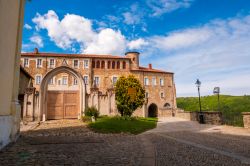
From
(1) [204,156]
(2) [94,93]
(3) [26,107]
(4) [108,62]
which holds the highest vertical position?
(4) [108,62]

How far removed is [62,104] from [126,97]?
6.93 metres

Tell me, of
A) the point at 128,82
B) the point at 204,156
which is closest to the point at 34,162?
the point at 204,156

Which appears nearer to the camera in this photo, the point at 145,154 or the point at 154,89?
the point at 145,154

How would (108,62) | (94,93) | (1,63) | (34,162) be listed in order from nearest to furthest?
(34,162)
(1,63)
(94,93)
(108,62)

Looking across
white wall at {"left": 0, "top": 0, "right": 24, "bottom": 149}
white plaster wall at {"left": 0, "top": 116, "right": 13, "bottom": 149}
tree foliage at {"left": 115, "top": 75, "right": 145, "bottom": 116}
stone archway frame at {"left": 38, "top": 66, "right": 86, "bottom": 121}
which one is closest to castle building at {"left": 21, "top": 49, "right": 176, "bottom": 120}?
tree foliage at {"left": 115, "top": 75, "right": 145, "bottom": 116}

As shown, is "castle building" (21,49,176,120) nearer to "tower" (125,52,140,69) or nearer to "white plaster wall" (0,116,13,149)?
"tower" (125,52,140,69)

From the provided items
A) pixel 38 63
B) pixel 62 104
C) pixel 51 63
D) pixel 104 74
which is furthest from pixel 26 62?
pixel 62 104

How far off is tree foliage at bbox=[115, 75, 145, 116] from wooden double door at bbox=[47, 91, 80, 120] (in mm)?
4553

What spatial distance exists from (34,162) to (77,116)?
1710cm

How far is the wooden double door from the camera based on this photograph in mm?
21281

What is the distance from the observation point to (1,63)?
264 inches

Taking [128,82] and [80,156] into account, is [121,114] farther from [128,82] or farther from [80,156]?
[80,156]

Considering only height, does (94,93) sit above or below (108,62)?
below

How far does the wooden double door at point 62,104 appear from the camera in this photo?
2128 cm
